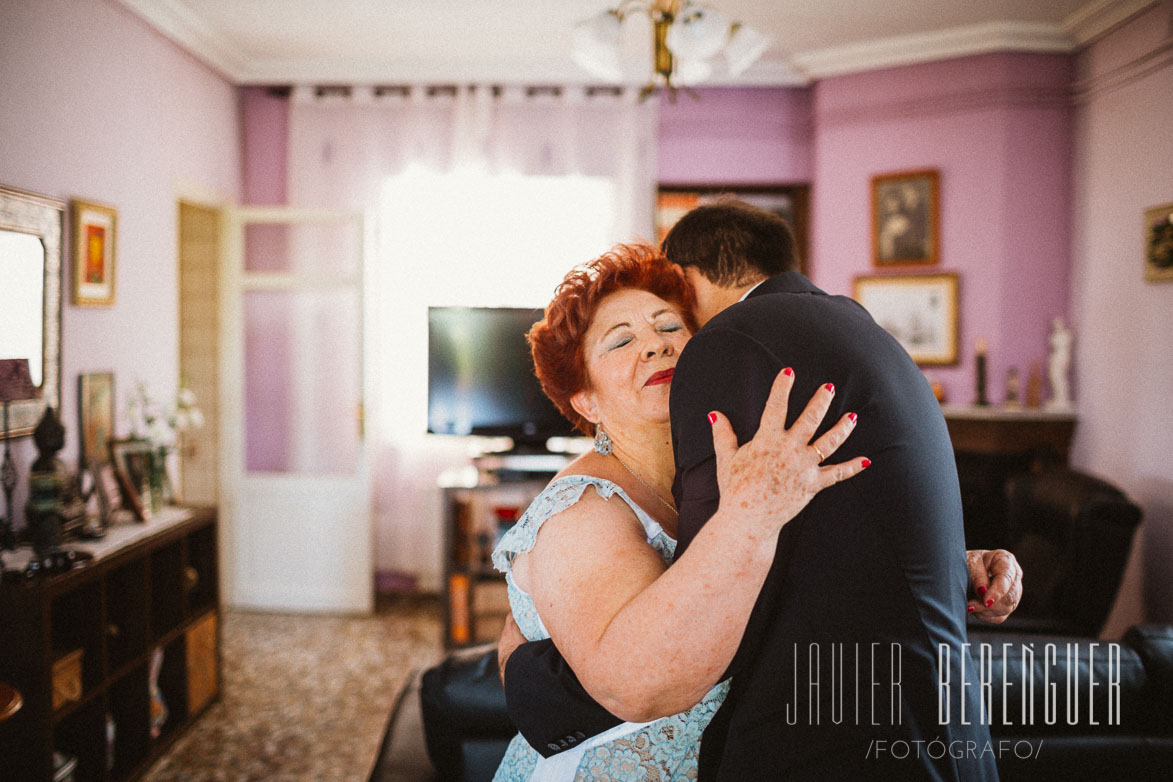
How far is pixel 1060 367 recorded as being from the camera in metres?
3.84

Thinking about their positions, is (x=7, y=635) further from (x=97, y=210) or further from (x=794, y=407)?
(x=794, y=407)

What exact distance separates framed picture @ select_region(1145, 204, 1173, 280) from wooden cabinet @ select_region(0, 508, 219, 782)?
425cm

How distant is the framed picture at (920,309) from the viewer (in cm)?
409

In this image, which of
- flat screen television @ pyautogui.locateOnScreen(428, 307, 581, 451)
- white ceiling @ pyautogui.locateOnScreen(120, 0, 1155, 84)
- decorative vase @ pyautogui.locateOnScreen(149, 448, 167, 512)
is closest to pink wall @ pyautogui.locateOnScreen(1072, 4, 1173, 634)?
white ceiling @ pyautogui.locateOnScreen(120, 0, 1155, 84)

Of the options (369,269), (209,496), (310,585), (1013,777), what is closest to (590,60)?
(369,269)

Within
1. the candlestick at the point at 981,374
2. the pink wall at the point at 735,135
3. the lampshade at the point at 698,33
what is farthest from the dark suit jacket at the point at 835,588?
the pink wall at the point at 735,135

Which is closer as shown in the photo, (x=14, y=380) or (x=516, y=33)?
(x=14, y=380)

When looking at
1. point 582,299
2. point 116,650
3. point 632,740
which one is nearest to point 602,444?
point 582,299

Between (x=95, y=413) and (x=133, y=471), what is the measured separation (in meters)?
0.33

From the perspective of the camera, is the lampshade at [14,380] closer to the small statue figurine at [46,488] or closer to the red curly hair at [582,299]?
the small statue figurine at [46,488]

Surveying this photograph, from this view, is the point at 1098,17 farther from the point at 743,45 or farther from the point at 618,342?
the point at 618,342

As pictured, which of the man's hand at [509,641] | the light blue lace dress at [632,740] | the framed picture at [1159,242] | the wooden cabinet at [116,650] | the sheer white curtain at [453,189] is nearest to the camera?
the light blue lace dress at [632,740]

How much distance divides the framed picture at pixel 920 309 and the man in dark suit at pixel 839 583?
11.5 feet

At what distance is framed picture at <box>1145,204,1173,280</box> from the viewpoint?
320 centimetres
